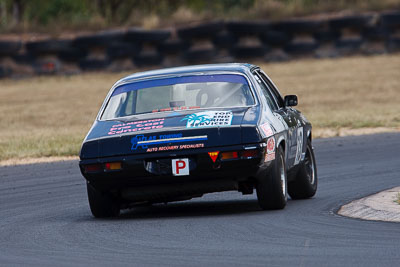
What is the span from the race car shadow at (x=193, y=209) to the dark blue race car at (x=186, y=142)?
178 millimetres

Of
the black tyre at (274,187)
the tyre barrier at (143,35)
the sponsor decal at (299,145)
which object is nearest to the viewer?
the black tyre at (274,187)

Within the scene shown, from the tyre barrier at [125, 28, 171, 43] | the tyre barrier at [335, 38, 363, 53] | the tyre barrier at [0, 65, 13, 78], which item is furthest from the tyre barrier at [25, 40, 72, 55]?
the tyre barrier at [335, 38, 363, 53]

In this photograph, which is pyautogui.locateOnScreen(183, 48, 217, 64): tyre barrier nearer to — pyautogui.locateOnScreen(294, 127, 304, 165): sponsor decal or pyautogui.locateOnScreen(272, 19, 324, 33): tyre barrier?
pyautogui.locateOnScreen(272, 19, 324, 33): tyre barrier

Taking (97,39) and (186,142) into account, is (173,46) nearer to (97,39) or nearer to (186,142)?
(97,39)

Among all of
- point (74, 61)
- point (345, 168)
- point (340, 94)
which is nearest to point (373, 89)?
point (340, 94)

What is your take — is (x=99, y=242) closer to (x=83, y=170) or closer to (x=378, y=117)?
(x=83, y=170)

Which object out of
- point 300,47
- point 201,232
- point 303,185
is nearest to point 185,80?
point 303,185

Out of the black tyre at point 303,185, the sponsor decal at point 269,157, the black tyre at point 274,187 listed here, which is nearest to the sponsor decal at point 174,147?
the sponsor decal at point 269,157

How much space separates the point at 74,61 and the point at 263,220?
2019 centimetres

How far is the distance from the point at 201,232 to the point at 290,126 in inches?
92.3

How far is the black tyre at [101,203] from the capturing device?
948 cm

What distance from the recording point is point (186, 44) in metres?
28.1

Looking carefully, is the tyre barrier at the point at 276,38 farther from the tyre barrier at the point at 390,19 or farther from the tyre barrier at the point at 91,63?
the tyre barrier at the point at 91,63

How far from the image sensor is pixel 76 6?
43.9 meters
